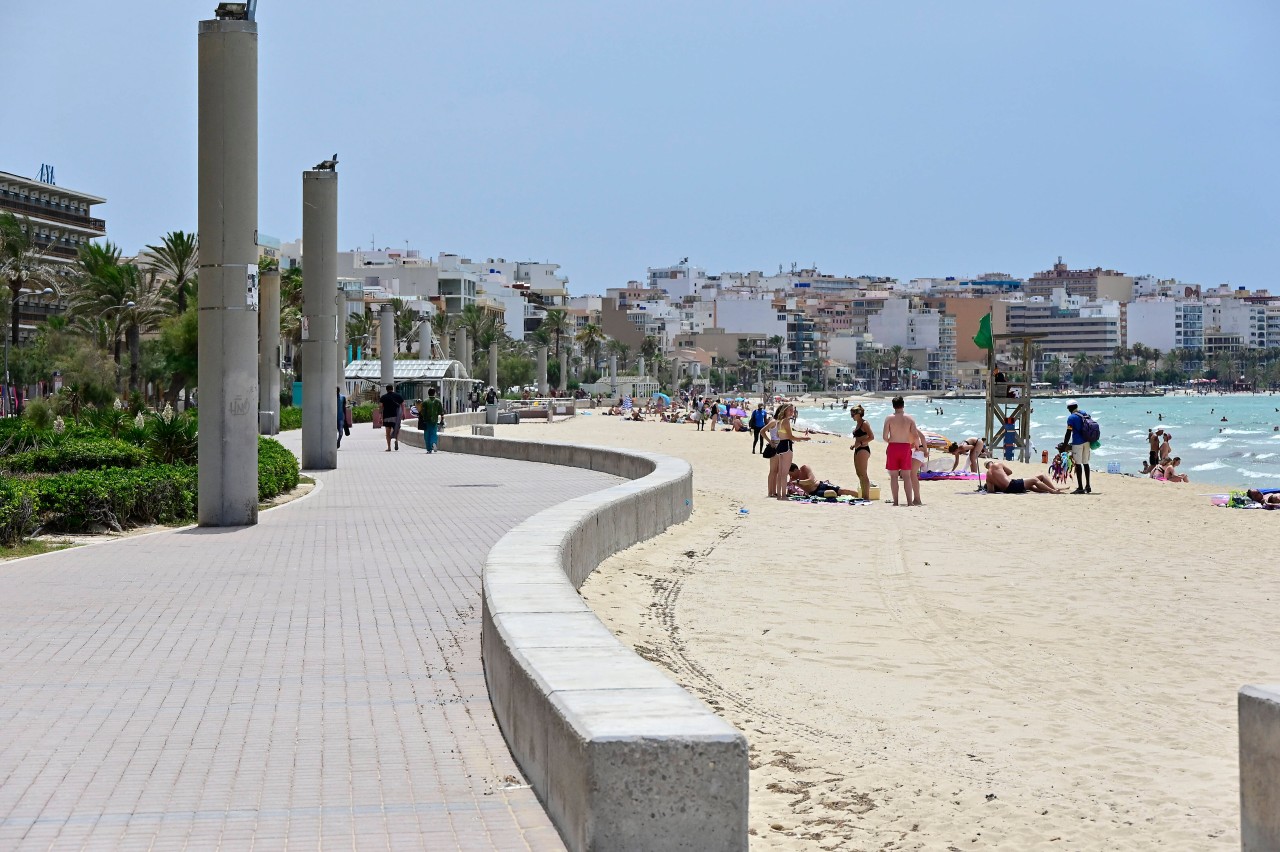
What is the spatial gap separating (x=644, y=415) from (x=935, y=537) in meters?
66.5

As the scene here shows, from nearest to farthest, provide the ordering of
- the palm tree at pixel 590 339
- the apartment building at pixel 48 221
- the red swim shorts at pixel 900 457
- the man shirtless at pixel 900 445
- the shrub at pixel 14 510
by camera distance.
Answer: the shrub at pixel 14 510 < the man shirtless at pixel 900 445 < the red swim shorts at pixel 900 457 < the apartment building at pixel 48 221 < the palm tree at pixel 590 339

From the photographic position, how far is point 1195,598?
11.2 metres

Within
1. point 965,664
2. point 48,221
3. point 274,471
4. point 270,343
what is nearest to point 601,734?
point 965,664

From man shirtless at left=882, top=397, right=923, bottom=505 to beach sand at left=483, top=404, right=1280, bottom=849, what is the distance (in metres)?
2.07

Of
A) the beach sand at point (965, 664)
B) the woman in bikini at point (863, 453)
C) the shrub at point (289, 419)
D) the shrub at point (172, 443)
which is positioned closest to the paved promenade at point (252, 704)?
the beach sand at point (965, 664)

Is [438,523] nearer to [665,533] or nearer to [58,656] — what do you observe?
[665,533]

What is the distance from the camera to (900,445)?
1895cm

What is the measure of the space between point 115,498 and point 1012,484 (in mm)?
14036

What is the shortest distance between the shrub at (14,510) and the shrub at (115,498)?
36 centimetres

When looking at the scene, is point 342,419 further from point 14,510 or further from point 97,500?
point 14,510

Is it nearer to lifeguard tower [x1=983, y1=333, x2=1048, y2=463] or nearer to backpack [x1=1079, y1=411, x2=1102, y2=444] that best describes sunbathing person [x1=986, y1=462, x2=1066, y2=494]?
backpack [x1=1079, y1=411, x2=1102, y2=444]

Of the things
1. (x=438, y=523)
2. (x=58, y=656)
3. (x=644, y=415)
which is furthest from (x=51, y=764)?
(x=644, y=415)

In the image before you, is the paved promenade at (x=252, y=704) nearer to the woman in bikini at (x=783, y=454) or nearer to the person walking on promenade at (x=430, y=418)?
the woman in bikini at (x=783, y=454)

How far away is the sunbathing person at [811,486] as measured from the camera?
20.0 meters
